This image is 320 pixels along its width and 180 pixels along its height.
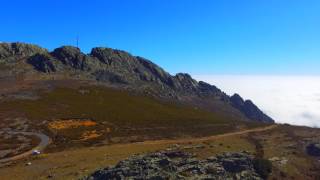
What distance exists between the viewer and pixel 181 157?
59750 millimetres

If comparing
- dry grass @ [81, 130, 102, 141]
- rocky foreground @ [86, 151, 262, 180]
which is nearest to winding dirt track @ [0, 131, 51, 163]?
dry grass @ [81, 130, 102, 141]

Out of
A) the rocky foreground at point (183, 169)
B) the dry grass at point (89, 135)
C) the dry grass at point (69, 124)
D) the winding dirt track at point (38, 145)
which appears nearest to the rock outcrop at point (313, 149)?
the rocky foreground at point (183, 169)

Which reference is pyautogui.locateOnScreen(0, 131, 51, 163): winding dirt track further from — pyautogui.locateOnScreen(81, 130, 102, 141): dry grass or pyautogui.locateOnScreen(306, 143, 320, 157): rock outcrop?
pyautogui.locateOnScreen(306, 143, 320, 157): rock outcrop

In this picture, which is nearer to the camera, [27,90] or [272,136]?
[272,136]

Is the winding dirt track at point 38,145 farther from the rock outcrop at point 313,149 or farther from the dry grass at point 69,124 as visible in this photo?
the rock outcrop at point 313,149

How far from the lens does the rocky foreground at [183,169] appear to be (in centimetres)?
4906

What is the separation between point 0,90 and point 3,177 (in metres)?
124

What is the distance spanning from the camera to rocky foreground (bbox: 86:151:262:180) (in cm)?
4906

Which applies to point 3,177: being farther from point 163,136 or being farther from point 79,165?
point 163,136

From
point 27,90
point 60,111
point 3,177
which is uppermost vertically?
point 27,90

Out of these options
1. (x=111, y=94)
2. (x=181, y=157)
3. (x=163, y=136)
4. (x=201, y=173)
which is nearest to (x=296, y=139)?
(x=163, y=136)

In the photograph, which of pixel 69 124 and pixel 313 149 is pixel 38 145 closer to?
pixel 69 124

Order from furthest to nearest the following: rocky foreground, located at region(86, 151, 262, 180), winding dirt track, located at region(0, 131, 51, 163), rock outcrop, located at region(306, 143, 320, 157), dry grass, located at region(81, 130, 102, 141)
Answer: dry grass, located at region(81, 130, 102, 141) < winding dirt track, located at region(0, 131, 51, 163) < rock outcrop, located at region(306, 143, 320, 157) < rocky foreground, located at region(86, 151, 262, 180)

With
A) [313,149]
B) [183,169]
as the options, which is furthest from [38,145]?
[313,149]
